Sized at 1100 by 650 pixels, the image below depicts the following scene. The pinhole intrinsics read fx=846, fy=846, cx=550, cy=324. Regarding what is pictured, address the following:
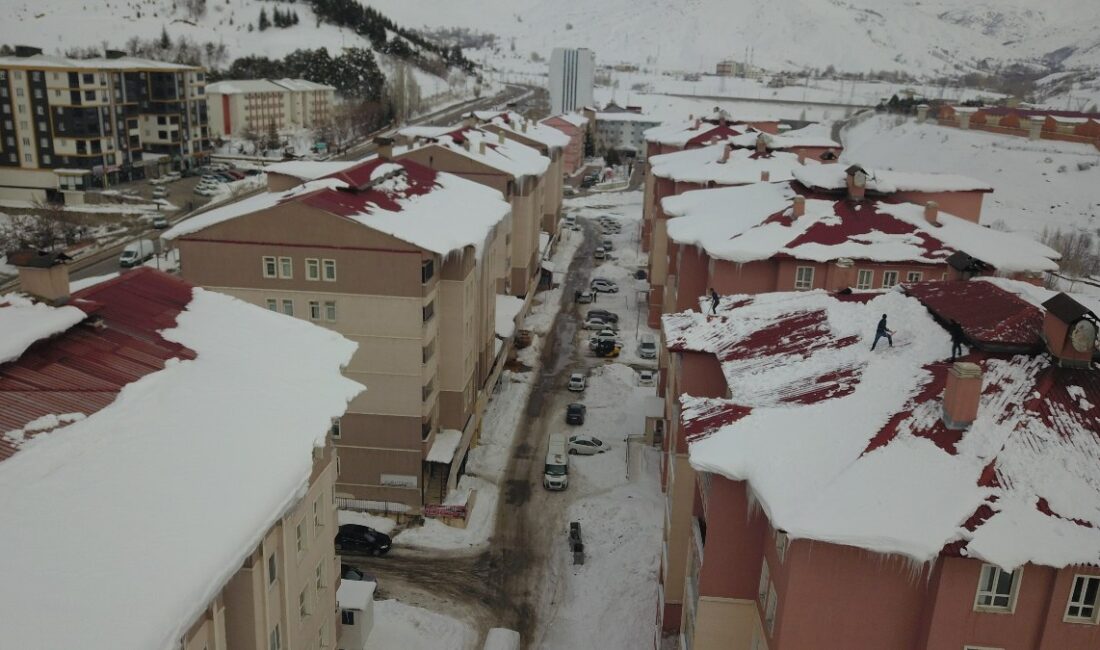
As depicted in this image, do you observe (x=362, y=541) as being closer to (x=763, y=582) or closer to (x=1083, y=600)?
(x=763, y=582)

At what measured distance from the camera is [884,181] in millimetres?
36219

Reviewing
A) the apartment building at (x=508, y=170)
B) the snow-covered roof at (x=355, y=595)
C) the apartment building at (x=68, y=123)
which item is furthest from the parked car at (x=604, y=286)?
the apartment building at (x=68, y=123)

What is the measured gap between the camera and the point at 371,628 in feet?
81.5

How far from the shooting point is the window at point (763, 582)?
15695 mm

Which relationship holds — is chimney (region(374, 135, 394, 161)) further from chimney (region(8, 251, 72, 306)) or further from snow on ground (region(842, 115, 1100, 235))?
snow on ground (region(842, 115, 1100, 235))

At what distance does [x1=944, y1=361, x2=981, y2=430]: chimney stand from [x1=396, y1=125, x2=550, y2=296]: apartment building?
1196 inches

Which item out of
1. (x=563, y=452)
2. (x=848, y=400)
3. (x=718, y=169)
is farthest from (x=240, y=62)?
(x=848, y=400)

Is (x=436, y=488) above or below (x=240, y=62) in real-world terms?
below

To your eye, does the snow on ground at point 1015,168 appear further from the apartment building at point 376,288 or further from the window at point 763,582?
the window at point 763,582

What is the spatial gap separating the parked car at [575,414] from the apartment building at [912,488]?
22.0 meters

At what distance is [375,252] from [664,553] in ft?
45.1

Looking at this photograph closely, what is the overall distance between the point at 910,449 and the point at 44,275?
53.6ft

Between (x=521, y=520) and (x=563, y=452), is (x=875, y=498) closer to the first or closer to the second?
(x=521, y=520)

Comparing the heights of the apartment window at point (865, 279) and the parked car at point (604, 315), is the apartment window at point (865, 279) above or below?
above
